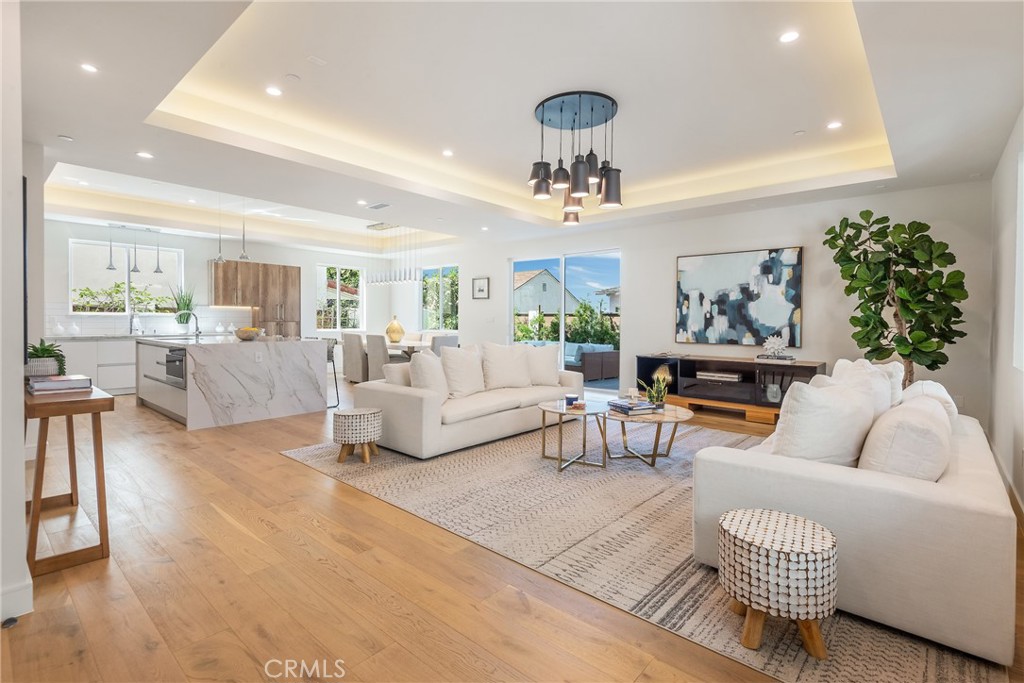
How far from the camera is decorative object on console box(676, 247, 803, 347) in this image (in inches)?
225

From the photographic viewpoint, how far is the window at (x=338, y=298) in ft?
33.2

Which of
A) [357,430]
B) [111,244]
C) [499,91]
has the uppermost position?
[499,91]

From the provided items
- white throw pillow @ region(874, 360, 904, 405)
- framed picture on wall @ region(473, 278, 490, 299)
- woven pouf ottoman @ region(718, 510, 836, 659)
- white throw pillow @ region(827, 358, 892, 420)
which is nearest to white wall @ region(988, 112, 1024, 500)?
white throw pillow @ region(874, 360, 904, 405)

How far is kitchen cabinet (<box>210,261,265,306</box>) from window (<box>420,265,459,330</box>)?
3130 millimetres

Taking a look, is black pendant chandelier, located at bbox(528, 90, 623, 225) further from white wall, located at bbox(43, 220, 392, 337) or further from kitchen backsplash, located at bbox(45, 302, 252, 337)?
kitchen backsplash, located at bbox(45, 302, 252, 337)

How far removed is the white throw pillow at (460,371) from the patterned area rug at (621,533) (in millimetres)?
587

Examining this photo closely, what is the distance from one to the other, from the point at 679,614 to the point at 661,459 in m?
2.22

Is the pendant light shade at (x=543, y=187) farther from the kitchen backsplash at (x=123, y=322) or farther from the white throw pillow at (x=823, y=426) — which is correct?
the kitchen backsplash at (x=123, y=322)

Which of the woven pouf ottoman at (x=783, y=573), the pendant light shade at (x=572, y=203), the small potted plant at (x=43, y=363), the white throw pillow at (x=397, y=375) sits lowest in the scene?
the woven pouf ottoman at (x=783, y=573)

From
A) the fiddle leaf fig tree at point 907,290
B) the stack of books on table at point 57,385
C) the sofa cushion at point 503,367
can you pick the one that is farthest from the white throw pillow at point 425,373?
the fiddle leaf fig tree at point 907,290

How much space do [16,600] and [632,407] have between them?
349cm

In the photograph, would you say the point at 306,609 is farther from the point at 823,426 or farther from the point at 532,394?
the point at 532,394

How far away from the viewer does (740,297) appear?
6074 millimetres

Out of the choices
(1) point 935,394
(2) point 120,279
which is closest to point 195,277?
(2) point 120,279
